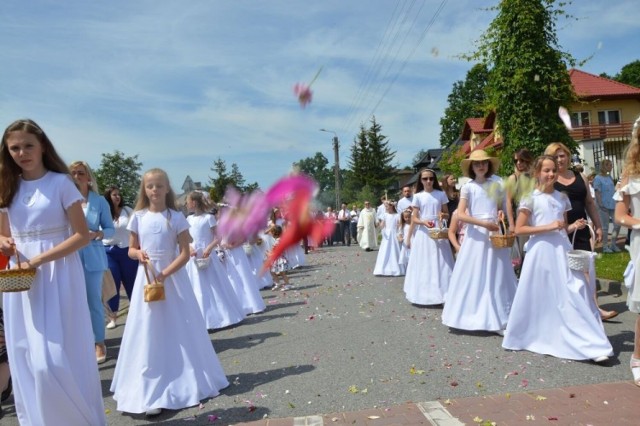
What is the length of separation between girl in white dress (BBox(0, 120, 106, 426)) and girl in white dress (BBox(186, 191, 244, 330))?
4.22 meters

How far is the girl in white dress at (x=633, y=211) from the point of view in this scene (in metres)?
4.23

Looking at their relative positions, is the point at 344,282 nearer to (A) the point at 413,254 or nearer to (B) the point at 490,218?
(A) the point at 413,254

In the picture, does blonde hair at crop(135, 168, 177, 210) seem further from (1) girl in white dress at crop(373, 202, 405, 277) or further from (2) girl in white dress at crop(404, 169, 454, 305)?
(1) girl in white dress at crop(373, 202, 405, 277)

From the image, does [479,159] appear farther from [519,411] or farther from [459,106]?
[459,106]

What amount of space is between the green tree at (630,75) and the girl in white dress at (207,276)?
51237 mm

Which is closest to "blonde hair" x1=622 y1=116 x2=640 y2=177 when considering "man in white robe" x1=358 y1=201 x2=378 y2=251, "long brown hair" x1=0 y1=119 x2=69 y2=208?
"long brown hair" x1=0 y1=119 x2=69 y2=208


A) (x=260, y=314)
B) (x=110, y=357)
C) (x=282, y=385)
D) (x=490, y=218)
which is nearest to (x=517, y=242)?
(x=490, y=218)

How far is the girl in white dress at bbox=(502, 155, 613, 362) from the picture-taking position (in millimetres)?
5066

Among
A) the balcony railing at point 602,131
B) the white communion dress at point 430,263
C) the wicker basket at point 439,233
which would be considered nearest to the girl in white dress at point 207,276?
the white communion dress at point 430,263

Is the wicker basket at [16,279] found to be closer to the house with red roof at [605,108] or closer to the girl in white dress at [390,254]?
the girl in white dress at [390,254]

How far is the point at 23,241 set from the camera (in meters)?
3.64

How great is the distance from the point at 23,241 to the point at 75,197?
464 millimetres

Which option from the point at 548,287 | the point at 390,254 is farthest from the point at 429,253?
the point at 390,254

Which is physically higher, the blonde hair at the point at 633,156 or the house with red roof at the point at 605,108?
the house with red roof at the point at 605,108
